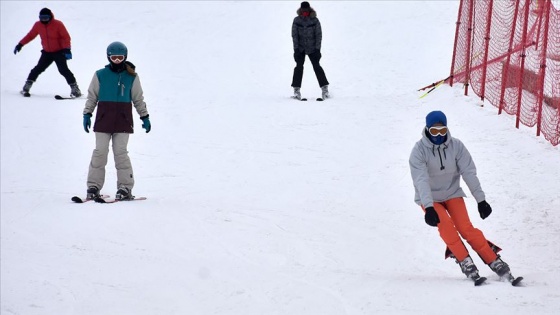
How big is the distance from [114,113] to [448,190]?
3.83 m

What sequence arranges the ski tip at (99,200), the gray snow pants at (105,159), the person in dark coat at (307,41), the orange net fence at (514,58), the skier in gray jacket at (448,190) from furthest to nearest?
the person in dark coat at (307,41)
the orange net fence at (514,58)
the gray snow pants at (105,159)
the ski tip at (99,200)
the skier in gray jacket at (448,190)

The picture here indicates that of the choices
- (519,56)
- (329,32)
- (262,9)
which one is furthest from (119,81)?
(262,9)

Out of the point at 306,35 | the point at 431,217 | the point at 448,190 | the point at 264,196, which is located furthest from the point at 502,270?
the point at 306,35

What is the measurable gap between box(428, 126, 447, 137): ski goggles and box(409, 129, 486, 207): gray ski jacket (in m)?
0.05

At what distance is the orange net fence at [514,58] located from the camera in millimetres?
11273

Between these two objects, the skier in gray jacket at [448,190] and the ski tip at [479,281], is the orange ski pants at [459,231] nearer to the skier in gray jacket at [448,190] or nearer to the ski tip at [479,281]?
the skier in gray jacket at [448,190]

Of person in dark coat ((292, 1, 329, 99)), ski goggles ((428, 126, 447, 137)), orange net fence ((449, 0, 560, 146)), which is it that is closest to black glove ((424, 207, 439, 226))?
ski goggles ((428, 126, 447, 137))

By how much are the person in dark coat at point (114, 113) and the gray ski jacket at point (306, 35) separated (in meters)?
6.06

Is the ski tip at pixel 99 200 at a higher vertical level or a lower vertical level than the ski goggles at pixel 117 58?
lower

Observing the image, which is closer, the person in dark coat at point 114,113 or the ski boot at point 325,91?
the person in dark coat at point 114,113

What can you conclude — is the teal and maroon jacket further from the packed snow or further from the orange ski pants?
the orange ski pants

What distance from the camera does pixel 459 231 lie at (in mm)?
7047

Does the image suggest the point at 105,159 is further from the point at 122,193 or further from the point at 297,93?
the point at 297,93

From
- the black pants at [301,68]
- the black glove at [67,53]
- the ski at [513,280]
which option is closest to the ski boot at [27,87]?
the black glove at [67,53]
